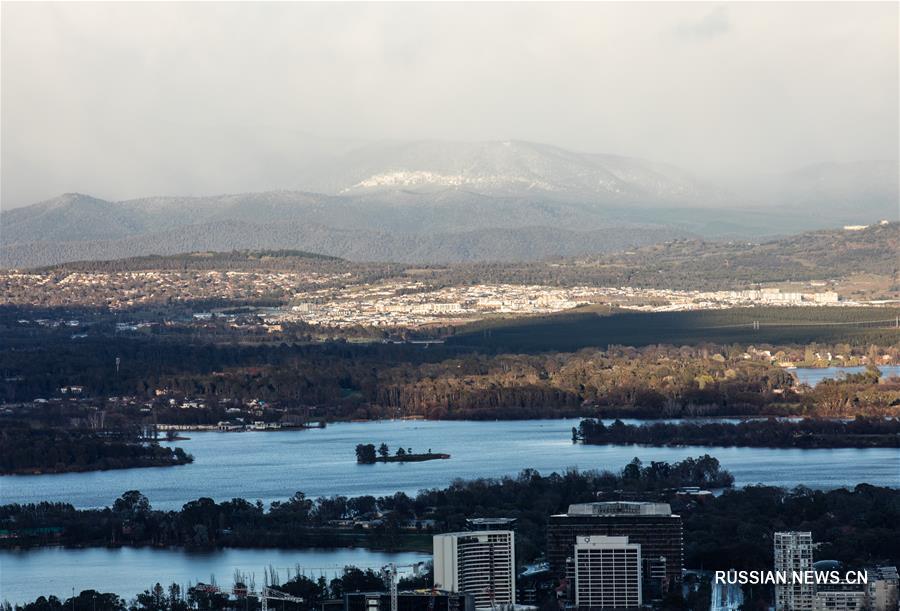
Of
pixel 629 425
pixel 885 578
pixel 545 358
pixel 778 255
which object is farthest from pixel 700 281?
pixel 885 578

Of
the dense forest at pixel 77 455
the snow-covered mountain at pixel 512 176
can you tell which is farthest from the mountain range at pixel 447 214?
the dense forest at pixel 77 455

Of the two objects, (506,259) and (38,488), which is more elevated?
(506,259)

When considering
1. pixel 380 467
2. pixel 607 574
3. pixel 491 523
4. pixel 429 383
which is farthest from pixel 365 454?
pixel 607 574

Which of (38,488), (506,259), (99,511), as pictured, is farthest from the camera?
(506,259)

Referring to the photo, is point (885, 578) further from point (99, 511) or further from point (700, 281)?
point (700, 281)

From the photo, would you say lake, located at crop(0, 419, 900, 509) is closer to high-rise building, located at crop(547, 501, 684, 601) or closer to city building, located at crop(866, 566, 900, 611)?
high-rise building, located at crop(547, 501, 684, 601)

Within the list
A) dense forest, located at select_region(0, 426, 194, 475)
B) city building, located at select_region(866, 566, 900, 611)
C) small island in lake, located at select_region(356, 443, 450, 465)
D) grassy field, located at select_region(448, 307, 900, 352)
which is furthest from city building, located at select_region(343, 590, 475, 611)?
grassy field, located at select_region(448, 307, 900, 352)

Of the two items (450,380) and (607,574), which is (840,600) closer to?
(607,574)

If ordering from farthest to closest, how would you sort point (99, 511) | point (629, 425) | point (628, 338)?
point (628, 338) < point (629, 425) < point (99, 511)
